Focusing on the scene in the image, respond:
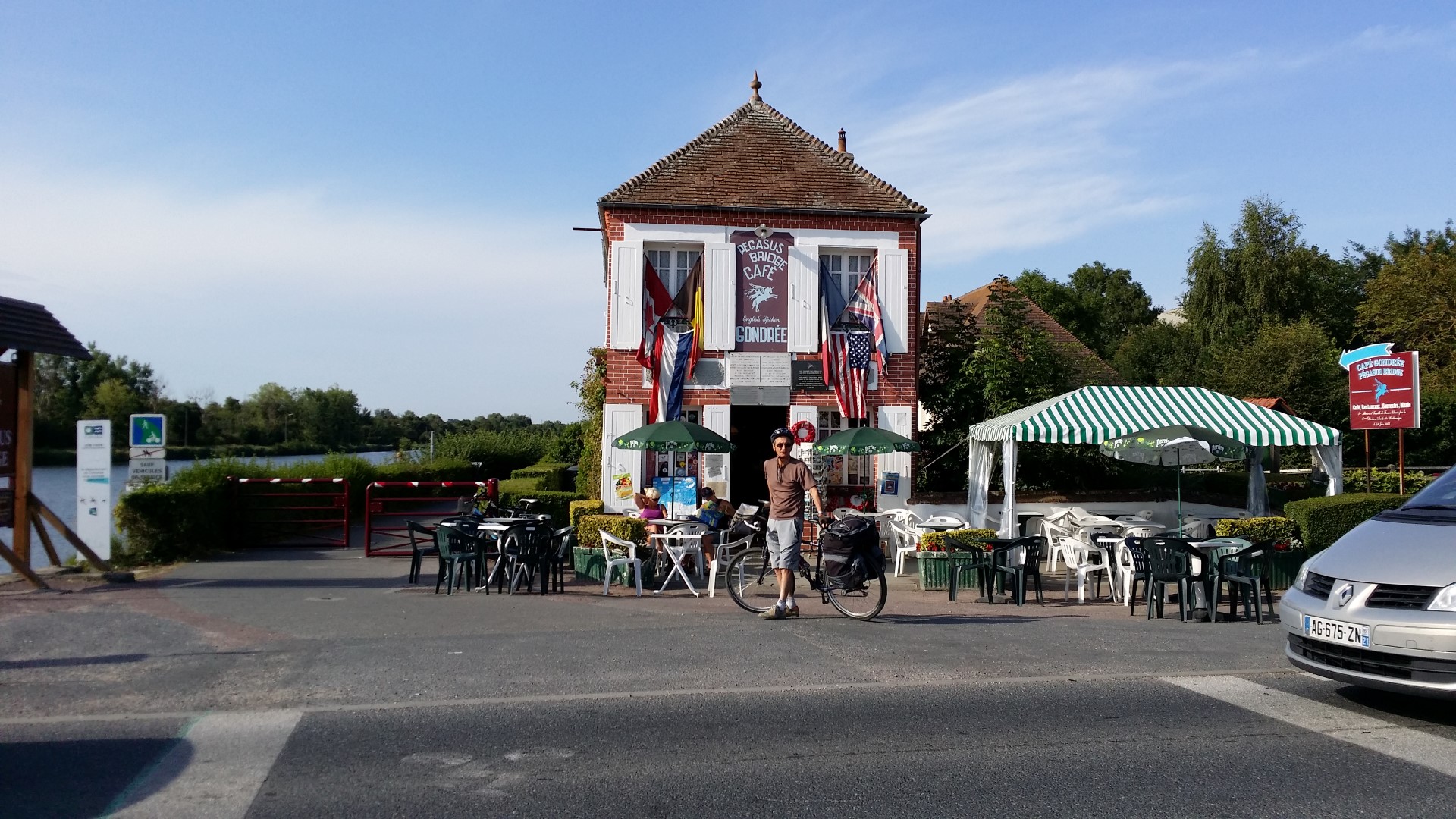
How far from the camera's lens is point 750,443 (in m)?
20.1

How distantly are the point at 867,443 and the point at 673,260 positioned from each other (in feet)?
17.3

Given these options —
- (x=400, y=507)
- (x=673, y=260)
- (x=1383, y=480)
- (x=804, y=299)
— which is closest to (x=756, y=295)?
(x=804, y=299)

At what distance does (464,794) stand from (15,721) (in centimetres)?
335

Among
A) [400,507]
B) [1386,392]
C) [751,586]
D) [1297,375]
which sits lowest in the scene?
[400,507]

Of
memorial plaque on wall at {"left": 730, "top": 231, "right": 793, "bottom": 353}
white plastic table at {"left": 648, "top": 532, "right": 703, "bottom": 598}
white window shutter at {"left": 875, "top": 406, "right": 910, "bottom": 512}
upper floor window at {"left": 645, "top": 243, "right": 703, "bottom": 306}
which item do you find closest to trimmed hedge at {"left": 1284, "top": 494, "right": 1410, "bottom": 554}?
white window shutter at {"left": 875, "top": 406, "right": 910, "bottom": 512}

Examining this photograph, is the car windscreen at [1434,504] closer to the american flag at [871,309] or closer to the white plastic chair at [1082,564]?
the white plastic chair at [1082,564]

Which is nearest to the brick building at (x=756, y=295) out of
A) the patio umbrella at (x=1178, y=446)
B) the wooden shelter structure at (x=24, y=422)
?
the patio umbrella at (x=1178, y=446)

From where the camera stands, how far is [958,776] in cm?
525

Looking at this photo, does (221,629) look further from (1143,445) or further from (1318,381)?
(1318,381)

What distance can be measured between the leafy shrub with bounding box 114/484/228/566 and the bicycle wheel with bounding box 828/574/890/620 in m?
10.2

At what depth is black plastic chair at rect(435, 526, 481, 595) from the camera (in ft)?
40.3

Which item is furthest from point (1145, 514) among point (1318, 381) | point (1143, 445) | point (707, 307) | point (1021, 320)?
point (1318, 381)

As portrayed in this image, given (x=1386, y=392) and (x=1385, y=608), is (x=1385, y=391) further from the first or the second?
(x=1385, y=608)

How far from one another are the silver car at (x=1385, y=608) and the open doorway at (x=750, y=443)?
13.2 meters
